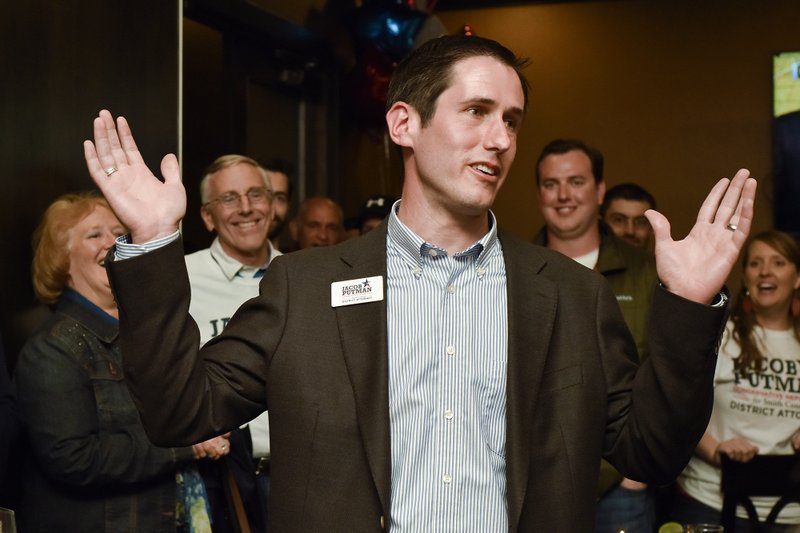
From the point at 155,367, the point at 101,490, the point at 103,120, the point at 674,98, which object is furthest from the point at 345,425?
the point at 674,98

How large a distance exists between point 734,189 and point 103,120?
1.02 m

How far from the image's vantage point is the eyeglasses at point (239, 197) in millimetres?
3713

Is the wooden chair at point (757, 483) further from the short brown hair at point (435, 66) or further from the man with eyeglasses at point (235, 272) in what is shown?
the short brown hair at point (435, 66)

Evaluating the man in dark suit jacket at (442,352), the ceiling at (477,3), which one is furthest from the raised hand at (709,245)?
the ceiling at (477,3)

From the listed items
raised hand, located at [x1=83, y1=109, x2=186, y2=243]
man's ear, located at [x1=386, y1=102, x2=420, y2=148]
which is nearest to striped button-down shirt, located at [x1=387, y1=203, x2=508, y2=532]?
man's ear, located at [x1=386, y1=102, x2=420, y2=148]

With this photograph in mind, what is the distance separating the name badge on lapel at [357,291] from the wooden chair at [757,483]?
2.10m

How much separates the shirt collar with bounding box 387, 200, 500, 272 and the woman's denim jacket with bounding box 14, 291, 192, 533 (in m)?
1.24

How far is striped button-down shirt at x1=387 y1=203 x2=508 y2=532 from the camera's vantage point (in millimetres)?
1675

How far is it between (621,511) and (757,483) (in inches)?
18.9

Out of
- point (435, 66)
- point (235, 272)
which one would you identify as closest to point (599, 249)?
point (235, 272)

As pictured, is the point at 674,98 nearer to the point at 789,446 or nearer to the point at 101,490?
the point at 789,446

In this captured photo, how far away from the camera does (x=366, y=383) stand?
1.70 m

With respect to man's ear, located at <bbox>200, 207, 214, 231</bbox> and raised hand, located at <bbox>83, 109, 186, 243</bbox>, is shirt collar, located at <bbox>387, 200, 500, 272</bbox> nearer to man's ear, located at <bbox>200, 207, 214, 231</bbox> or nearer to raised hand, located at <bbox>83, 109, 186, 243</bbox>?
raised hand, located at <bbox>83, 109, 186, 243</bbox>

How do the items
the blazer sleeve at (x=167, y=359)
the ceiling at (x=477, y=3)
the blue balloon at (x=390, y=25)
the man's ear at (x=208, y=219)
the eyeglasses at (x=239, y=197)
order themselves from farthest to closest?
the ceiling at (x=477, y=3) → the blue balloon at (x=390, y=25) → the man's ear at (x=208, y=219) → the eyeglasses at (x=239, y=197) → the blazer sleeve at (x=167, y=359)
